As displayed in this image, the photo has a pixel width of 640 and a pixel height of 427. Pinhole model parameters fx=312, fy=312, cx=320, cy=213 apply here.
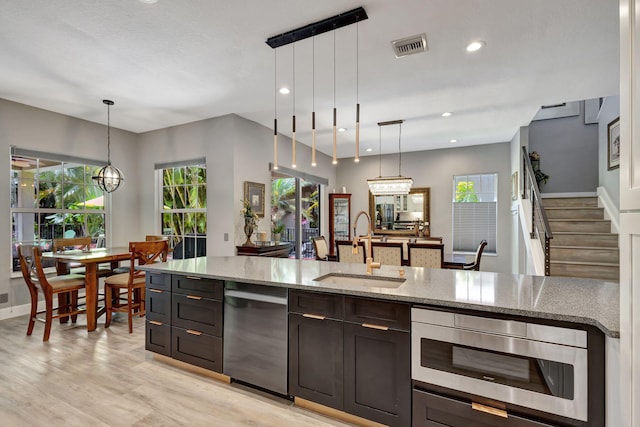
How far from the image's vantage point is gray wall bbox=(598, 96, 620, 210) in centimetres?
490

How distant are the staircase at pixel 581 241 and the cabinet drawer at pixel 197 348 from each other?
4348 millimetres

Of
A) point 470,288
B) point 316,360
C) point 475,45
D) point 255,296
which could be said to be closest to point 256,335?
point 255,296

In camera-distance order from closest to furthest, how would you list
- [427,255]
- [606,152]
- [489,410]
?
[489,410]
[427,255]
[606,152]

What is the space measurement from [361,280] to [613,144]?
5.21 m

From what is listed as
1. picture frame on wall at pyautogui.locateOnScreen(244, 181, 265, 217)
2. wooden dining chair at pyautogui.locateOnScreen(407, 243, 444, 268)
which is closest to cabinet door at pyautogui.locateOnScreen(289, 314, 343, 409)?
wooden dining chair at pyautogui.locateOnScreen(407, 243, 444, 268)

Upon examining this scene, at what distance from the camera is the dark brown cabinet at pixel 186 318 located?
2539mm

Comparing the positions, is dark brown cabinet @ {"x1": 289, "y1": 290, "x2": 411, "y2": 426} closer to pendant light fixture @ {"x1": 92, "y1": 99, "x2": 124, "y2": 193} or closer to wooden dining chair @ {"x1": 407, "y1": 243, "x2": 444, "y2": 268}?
wooden dining chair @ {"x1": 407, "y1": 243, "x2": 444, "y2": 268}

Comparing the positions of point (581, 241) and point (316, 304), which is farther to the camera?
point (581, 241)

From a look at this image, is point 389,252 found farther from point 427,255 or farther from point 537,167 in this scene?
point 537,167

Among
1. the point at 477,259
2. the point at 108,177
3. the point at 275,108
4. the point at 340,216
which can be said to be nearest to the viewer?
the point at 477,259

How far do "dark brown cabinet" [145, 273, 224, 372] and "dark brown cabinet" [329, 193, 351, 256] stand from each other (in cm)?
553

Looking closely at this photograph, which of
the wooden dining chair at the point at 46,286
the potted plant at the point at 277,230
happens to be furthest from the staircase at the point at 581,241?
the wooden dining chair at the point at 46,286

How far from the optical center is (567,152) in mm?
6074

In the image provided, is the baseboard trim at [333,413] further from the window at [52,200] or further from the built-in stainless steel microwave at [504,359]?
the window at [52,200]
